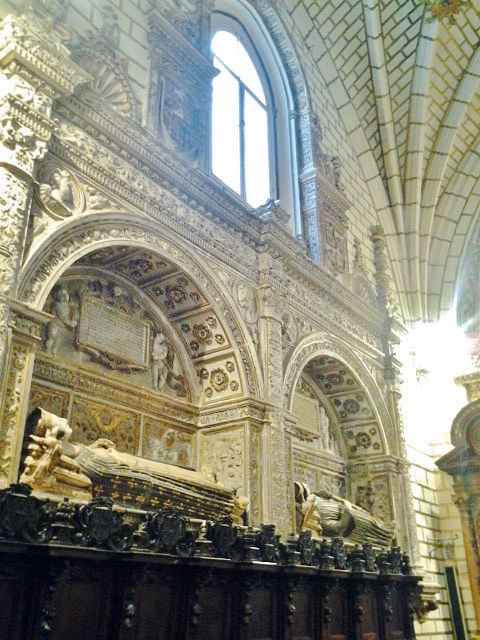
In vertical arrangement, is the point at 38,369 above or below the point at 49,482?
above

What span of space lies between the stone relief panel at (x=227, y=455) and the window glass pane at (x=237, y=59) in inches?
216

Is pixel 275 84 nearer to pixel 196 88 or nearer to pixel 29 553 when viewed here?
pixel 196 88

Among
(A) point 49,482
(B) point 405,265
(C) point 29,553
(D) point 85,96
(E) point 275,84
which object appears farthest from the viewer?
(B) point 405,265

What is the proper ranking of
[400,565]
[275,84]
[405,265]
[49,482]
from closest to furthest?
[49,482], [400,565], [275,84], [405,265]

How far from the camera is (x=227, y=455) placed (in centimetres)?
650

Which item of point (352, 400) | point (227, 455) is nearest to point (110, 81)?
point (227, 455)

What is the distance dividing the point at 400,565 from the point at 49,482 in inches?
153

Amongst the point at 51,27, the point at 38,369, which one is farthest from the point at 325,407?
the point at 51,27

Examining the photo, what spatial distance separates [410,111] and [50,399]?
954 centimetres

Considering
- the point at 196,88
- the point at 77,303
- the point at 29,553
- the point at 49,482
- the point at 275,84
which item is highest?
the point at 275,84

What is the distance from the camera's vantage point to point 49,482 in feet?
15.0

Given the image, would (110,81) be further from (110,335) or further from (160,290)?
(110,335)

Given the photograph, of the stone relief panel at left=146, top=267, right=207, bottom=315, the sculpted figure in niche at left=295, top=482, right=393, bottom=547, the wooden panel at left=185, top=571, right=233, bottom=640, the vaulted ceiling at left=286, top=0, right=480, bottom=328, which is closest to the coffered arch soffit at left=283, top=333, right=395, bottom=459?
the sculpted figure in niche at left=295, top=482, right=393, bottom=547

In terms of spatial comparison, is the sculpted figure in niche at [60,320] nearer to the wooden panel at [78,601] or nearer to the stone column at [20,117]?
the stone column at [20,117]
